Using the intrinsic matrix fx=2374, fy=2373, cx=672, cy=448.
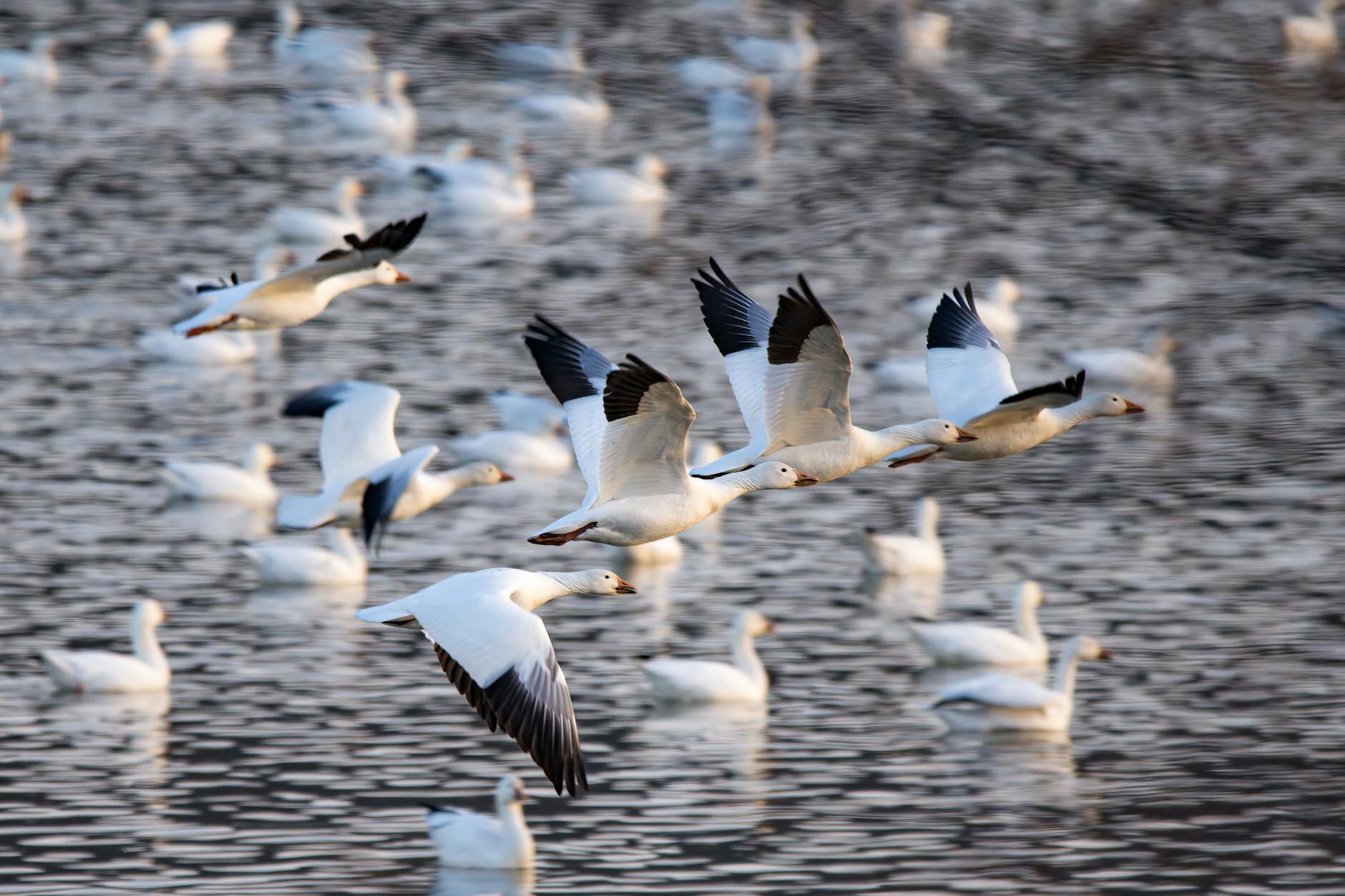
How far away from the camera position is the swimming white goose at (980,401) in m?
12.4

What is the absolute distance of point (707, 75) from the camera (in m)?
38.0

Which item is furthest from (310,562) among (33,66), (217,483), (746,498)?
(33,66)

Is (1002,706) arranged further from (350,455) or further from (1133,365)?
(1133,365)

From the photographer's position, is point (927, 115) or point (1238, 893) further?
point (927, 115)

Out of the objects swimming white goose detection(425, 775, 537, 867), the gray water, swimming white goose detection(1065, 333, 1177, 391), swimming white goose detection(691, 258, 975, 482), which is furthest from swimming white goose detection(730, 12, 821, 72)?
swimming white goose detection(691, 258, 975, 482)

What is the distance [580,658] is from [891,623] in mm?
2820

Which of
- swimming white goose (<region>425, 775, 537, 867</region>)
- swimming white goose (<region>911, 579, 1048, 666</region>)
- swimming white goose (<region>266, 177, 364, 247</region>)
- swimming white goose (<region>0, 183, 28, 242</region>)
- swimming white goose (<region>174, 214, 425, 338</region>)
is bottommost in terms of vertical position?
swimming white goose (<region>0, 183, 28, 242</region>)

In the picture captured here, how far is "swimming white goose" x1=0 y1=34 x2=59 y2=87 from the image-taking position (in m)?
38.2

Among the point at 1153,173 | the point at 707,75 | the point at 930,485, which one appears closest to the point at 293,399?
the point at 930,485

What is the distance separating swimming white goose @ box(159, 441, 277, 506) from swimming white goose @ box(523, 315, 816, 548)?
9973mm

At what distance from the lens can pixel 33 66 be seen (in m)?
38.2

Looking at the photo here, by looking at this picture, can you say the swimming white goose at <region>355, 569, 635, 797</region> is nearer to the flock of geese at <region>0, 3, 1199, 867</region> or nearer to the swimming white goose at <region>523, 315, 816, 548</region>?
the flock of geese at <region>0, 3, 1199, 867</region>

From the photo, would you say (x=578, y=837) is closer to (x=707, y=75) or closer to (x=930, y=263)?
(x=930, y=263)

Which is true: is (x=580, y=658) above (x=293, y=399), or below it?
below
